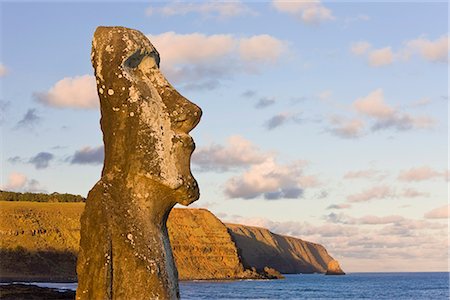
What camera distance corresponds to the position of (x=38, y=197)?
465 feet

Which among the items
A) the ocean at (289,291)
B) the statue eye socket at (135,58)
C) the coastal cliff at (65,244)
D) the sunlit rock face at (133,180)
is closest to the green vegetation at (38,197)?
the coastal cliff at (65,244)

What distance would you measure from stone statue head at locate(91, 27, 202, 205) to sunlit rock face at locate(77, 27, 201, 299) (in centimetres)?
1

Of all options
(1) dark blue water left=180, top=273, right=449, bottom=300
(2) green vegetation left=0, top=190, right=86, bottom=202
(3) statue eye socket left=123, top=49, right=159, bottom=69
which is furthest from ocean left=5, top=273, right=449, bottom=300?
(3) statue eye socket left=123, top=49, right=159, bottom=69

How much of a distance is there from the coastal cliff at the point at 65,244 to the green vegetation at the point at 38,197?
432 inches

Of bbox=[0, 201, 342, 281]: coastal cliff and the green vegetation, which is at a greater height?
the green vegetation

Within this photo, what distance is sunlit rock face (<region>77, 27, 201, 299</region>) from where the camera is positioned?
322 inches

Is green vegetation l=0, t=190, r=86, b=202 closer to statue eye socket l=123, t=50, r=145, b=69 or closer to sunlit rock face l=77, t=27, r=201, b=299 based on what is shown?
statue eye socket l=123, t=50, r=145, b=69

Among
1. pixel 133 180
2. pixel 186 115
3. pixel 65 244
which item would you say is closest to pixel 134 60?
pixel 186 115

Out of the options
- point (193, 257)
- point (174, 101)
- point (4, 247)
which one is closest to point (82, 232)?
point (174, 101)

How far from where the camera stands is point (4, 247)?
4149 inches

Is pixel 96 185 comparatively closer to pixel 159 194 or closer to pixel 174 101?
pixel 159 194

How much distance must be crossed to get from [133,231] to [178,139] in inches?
42.2

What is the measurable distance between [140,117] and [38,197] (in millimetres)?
137614

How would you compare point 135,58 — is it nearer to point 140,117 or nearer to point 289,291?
point 140,117
